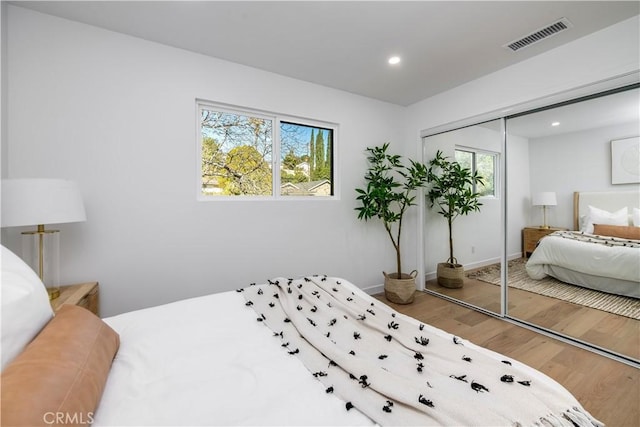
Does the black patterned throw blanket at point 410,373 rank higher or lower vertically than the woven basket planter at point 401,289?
higher

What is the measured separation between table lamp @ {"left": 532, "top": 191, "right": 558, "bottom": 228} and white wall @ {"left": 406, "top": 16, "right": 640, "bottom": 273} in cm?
A: 10

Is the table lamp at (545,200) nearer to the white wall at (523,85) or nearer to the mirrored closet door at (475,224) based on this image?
the white wall at (523,85)

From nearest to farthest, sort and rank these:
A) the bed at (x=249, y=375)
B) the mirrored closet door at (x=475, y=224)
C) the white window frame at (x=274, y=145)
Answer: the bed at (x=249, y=375) < the white window frame at (x=274, y=145) < the mirrored closet door at (x=475, y=224)

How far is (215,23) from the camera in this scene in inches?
82.0

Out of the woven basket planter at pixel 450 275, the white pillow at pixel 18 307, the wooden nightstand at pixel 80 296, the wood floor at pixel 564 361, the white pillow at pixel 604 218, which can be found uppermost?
the white pillow at pixel 604 218

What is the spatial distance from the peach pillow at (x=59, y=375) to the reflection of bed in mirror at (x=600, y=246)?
352cm

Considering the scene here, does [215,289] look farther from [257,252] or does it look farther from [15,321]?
[15,321]

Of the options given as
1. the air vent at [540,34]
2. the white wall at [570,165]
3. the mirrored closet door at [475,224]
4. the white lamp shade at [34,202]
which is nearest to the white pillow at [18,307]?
the white lamp shade at [34,202]

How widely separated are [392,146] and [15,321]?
149 inches

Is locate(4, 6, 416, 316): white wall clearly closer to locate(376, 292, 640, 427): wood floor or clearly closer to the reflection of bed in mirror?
locate(376, 292, 640, 427): wood floor

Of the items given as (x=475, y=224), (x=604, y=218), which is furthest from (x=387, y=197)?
(x=604, y=218)

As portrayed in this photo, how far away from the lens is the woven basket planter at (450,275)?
3428mm

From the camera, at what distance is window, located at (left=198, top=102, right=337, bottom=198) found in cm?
267

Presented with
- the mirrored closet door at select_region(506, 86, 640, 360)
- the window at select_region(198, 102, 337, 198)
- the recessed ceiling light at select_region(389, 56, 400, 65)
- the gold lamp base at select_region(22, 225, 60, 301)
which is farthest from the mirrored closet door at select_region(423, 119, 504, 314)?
the gold lamp base at select_region(22, 225, 60, 301)
